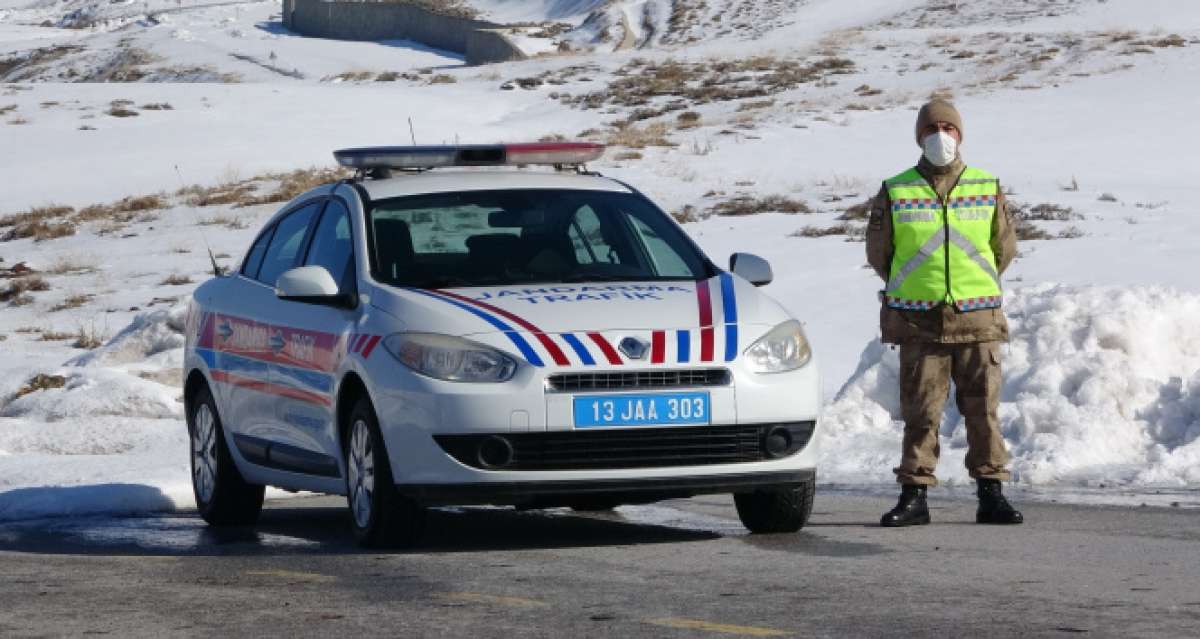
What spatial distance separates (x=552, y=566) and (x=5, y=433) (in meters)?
5.98

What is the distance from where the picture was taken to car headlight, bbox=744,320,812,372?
8.91m

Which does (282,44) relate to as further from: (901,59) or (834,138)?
(834,138)

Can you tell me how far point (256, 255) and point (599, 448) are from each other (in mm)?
3009

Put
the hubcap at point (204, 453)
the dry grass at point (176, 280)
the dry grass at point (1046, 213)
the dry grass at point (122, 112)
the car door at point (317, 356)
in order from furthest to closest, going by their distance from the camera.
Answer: the dry grass at point (122, 112)
the dry grass at point (176, 280)
the dry grass at point (1046, 213)
the hubcap at point (204, 453)
the car door at point (317, 356)

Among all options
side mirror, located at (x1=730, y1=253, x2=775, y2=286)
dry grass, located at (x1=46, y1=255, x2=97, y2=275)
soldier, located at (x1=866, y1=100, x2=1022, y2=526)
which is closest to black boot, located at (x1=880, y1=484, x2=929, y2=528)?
soldier, located at (x1=866, y1=100, x2=1022, y2=526)

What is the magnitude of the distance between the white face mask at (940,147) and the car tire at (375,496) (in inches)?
98.3

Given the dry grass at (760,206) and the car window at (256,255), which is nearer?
the car window at (256,255)

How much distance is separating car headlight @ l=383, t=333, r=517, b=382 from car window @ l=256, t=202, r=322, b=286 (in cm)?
182

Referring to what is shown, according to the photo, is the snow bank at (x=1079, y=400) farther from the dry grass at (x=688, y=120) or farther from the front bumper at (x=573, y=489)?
the dry grass at (x=688, y=120)

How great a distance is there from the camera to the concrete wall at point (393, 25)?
8681cm

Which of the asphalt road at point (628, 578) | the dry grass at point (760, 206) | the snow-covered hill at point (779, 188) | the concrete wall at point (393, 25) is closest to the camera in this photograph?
the asphalt road at point (628, 578)

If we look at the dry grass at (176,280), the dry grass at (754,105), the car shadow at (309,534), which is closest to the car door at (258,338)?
the car shadow at (309,534)

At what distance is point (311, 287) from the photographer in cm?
941

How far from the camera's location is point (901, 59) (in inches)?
2153
